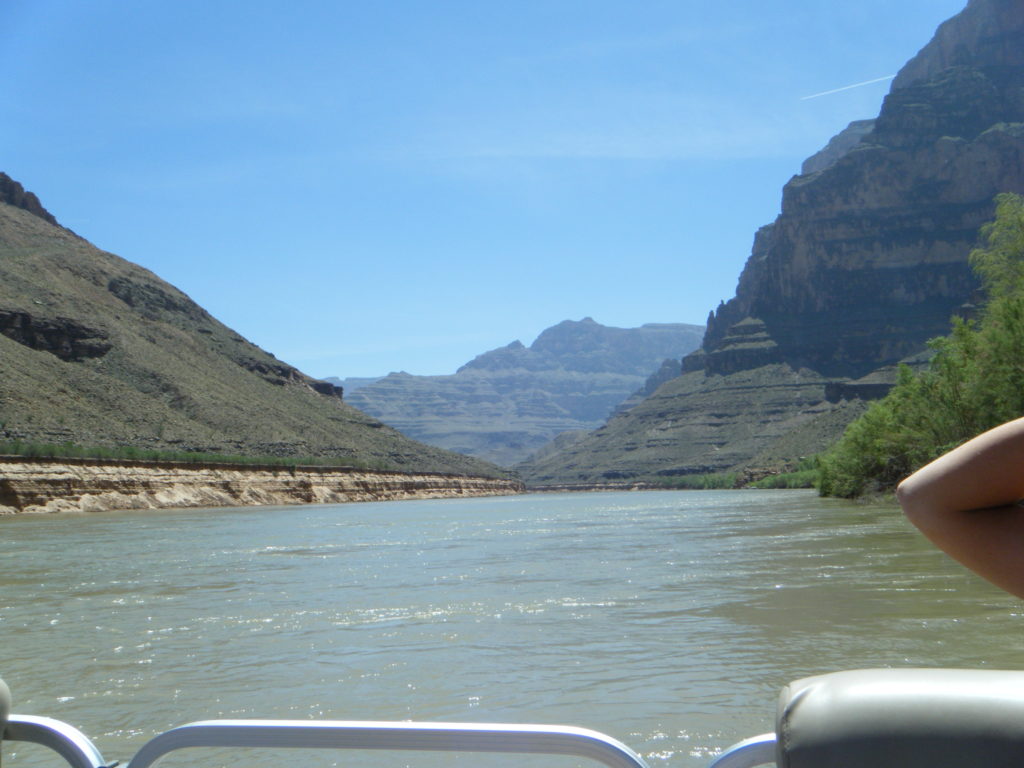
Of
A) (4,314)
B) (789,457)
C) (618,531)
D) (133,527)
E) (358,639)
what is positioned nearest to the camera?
(358,639)

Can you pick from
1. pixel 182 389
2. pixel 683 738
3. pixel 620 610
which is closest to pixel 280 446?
pixel 182 389

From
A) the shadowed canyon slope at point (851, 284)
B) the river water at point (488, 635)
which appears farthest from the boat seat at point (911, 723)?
the shadowed canyon slope at point (851, 284)

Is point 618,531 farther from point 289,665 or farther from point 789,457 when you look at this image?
point 789,457

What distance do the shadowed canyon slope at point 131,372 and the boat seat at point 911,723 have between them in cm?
6021

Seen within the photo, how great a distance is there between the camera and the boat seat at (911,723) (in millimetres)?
1579

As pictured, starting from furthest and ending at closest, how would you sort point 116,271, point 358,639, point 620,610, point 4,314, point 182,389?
point 116,271
point 182,389
point 4,314
point 620,610
point 358,639

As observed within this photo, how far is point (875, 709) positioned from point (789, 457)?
124346 millimetres

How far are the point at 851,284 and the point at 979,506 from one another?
19045cm

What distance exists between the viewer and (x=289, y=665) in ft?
31.4

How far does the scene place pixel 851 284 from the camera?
596ft

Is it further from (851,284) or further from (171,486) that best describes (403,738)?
(851,284)

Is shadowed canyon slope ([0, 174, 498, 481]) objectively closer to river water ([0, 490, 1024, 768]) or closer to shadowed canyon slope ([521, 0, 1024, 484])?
river water ([0, 490, 1024, 768])

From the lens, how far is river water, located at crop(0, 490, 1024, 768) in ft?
24.7

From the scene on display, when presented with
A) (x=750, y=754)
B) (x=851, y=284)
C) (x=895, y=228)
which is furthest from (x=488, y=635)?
(x=895, y=228)
